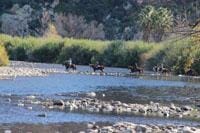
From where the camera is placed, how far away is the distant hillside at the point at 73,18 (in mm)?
167625

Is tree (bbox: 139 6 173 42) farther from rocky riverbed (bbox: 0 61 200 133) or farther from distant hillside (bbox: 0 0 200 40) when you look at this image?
rocky riverbed (bbox: 0 61 200 133)

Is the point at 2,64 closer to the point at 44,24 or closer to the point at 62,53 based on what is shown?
A: the point at 62,53

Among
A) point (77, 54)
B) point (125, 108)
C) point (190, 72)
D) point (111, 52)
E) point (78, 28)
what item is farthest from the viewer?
point (78, 28)

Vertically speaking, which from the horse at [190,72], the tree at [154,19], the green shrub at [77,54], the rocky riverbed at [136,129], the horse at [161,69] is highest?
the tree at [154,19]

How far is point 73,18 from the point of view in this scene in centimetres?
17488

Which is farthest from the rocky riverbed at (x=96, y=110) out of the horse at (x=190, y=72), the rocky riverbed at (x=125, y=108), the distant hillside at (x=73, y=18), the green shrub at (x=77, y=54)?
the distant hillside at (x=73, y=18)

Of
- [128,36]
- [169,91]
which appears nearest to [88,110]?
[169,91]

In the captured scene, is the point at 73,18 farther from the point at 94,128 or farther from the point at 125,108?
the point at 94,128

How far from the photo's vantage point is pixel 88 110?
30.3 m

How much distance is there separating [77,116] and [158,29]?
92.5m

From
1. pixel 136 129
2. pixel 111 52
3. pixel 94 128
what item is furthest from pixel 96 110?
pixel 111 52

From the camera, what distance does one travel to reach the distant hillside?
168m

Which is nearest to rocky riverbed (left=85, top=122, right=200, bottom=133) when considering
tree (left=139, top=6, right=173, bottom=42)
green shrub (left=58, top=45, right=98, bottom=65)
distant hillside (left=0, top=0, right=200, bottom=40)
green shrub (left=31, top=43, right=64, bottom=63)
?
green shrub (left=58, top=45, right=98, bottom=65)

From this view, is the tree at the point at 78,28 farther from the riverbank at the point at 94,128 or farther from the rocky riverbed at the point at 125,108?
the riverbank at the point at 94,128
